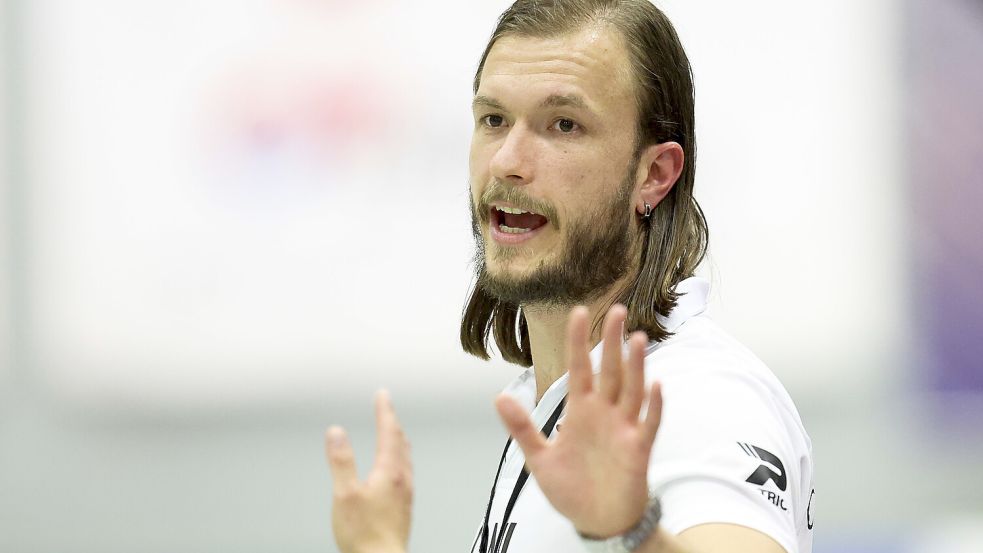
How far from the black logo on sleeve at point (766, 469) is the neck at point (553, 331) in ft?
2.99

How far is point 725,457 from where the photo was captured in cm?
216

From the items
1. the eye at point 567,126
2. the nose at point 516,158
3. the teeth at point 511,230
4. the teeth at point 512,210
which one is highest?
the eye at point 567,126

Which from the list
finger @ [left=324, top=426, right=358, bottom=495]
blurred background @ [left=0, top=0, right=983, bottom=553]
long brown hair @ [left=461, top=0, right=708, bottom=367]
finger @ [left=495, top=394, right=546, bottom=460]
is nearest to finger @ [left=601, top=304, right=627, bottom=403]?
finger @ [left=495, top=394, right=546, bottom=460]

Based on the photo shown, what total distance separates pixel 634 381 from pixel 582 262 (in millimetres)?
1236

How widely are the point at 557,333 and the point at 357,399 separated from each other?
345cm

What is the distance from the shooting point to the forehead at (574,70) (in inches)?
119

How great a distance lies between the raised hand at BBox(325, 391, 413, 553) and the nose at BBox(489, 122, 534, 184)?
47.9 inches

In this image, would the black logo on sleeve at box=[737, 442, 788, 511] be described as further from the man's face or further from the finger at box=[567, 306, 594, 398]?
the man's face

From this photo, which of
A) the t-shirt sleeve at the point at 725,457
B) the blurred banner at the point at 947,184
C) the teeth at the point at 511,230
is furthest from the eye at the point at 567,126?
the blurred banner at the point at 947,184

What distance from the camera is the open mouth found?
3119 millimetres

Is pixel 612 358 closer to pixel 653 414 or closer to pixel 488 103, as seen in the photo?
pixel 653 414

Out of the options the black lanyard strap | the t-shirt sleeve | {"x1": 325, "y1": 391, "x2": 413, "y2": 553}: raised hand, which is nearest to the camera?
{"x1": 325, "y1": 391, "x2": 413, "y2": 553}: raised hand

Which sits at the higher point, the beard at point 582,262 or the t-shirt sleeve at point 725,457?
the beard at point 582,262

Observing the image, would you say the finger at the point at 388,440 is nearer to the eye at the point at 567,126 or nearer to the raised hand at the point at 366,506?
the raised hand at the point at 366,506
